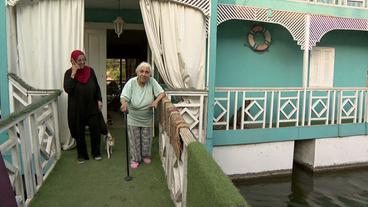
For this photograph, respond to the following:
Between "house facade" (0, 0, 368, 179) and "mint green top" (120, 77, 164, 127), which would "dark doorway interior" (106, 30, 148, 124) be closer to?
"house facade" (0, 0, 368, 179)

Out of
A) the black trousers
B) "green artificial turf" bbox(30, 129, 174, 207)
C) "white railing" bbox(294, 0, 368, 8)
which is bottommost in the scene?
"green artificial turf" bbox(30, 129, 174, 207)

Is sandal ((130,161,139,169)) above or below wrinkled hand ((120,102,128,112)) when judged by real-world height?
below

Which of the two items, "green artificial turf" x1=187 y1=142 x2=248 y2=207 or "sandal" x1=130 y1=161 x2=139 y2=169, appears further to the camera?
"sandal" x1=130 y1=161 x2=139 y2=169

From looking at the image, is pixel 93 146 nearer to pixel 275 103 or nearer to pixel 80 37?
pixel 80 37

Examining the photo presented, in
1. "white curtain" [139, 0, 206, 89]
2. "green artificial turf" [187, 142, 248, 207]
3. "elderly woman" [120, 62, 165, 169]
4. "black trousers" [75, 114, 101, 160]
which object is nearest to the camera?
"green artificial turf" [187, 142, 248, 207]

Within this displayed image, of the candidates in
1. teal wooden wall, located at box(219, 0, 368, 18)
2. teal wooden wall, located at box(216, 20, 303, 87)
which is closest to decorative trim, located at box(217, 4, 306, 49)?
teal wooden wall, located at box(219, 0, 368, 18)

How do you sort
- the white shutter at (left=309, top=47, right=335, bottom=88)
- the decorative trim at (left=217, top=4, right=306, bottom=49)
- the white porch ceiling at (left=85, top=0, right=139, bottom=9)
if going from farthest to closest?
the white shutter at (left=309, top=47, right=335, bottom=88), the white porch ceiling at (left=85, top=0, right=139, bottom=9), the decorative trim at (left=217, top=4, right=306, bottom=49)

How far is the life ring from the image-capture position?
8.77 meters

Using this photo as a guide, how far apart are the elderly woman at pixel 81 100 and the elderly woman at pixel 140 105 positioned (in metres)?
0.60

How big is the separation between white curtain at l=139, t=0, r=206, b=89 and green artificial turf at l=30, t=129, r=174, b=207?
5.71ft

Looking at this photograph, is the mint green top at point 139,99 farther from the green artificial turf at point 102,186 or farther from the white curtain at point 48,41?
the white curtain at point 48,41

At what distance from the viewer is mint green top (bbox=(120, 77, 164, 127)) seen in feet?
15.3

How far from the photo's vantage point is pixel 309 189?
7.21 m

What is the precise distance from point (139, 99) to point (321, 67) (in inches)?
266
